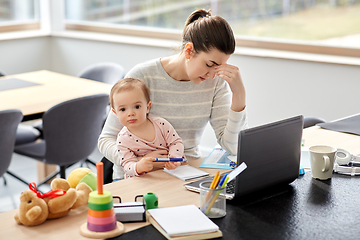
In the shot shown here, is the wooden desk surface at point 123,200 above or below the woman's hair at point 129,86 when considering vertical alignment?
below

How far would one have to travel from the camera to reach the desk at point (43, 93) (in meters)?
2.60

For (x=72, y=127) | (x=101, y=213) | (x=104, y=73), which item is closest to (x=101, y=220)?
(x=101, y=213)

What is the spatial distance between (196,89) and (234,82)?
0.19 metres

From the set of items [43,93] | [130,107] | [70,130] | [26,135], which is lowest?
[26,135]

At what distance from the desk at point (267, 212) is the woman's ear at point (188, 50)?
0.44 m

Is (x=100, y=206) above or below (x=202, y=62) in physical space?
below

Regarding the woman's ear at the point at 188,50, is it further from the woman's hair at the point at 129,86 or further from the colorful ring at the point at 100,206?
the colorful ring at the point at 100,206

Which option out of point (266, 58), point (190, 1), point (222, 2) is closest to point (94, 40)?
point (190, 1)

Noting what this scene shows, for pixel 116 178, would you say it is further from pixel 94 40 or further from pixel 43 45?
pixel 43 45

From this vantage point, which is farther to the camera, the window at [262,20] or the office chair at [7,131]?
the window at [262,20]

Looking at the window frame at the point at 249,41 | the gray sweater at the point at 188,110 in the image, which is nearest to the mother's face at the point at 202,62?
the gray sweater at the point at 188,110

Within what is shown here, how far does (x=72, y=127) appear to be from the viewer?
2.58 meters

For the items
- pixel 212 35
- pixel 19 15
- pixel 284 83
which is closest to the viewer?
pixel 212 35

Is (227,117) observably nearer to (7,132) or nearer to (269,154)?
(269,154)
